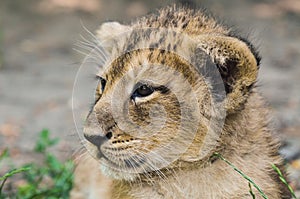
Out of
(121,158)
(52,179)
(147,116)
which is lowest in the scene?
(52,179)

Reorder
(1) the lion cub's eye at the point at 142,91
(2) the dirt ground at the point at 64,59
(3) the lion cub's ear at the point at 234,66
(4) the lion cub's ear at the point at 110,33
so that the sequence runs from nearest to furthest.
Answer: (3) the lion cub's ear at the point at 234,66
(1) the lion cub's eye at the point at 142,91
(4) the lion cub's ear at the point at 110,33
(2) the dirt ground at the point at 64,59

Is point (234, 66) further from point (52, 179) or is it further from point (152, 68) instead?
point (52, 179)

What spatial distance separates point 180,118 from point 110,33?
1.21 m

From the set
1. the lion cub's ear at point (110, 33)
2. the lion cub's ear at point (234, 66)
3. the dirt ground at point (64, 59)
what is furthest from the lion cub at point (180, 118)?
the dirt ground at point (64, 59)

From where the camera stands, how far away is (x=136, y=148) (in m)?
4.91

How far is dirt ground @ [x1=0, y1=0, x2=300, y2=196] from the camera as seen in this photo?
8.77m

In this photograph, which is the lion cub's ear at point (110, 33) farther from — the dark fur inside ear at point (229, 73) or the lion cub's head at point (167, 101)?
the dark fur inside ear at point (229, 73)

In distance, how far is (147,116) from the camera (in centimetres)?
499

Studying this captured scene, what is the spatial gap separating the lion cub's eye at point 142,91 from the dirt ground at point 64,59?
52.6 inches

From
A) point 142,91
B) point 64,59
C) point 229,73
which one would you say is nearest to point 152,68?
point 142,91

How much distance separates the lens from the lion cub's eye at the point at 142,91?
5.00 m

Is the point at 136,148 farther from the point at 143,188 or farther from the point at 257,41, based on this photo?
the point at 257,41

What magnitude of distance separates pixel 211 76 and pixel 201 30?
492 mm

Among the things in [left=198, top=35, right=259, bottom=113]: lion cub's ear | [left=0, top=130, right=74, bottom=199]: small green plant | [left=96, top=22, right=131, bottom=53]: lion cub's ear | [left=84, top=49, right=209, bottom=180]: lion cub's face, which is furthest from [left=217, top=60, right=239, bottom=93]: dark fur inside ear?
[left=0, top=130, right=74, bottom=199]: small green plant
